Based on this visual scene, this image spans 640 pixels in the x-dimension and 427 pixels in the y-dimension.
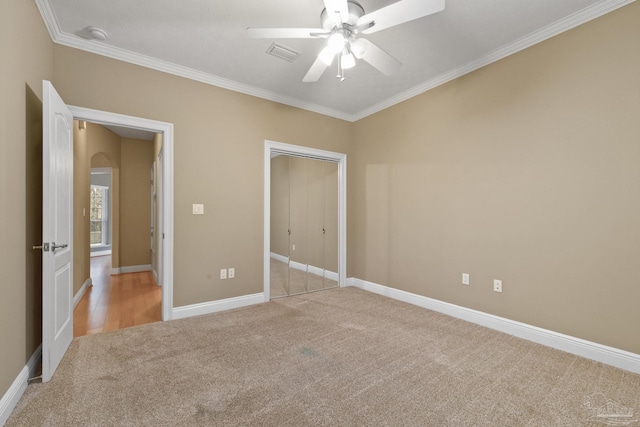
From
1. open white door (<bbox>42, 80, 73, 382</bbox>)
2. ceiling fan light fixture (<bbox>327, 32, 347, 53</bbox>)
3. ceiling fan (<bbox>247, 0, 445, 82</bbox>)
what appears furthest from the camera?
ceiling fan light fixture (<bbox>327, 32, 347, 53</bbox>)

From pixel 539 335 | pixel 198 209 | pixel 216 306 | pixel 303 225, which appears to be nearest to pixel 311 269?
pixel 303 225

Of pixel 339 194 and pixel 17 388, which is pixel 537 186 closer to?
pixel 339 194

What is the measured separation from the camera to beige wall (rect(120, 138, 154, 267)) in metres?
5.75

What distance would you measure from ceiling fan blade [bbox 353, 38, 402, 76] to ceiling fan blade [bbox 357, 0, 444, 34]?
0.17 m

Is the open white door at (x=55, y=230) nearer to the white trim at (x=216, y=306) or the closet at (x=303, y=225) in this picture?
the white trim at (x=216, y=306)

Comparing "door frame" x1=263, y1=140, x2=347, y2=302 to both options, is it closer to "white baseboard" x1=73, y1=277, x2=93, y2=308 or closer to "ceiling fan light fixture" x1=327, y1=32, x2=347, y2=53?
"ceiling fan light fixture" x1=327, y1=32, x2=347, y2=53

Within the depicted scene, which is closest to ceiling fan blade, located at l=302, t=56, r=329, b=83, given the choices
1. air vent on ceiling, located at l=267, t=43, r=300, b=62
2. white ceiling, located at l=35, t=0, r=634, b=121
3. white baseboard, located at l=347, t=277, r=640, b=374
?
white ceiling, located at l=35, t=0, r=634, b=121

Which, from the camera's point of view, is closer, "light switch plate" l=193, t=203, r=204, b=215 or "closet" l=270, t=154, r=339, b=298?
→ "light switch plate" l=193, t=203, r=204, b=215

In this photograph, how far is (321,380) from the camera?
1981 mm

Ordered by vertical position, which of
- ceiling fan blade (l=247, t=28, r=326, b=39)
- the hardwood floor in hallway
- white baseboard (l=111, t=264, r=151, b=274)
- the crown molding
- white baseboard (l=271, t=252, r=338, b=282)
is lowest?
the hardwood floor in hallway

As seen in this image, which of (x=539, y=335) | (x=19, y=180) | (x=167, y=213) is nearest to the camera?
(x=19, y=180)

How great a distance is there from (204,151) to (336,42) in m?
1.97

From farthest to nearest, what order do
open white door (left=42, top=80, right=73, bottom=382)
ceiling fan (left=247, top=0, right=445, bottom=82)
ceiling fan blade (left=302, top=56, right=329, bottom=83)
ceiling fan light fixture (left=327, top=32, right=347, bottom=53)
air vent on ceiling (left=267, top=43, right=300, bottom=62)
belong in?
air vent on ceiling (left=267, top=43, right=300, bottom=62) → ceiling fan blade (left=302, top=56, right=329, bottom=83) → ceiling fan light fixture (left=327, top=32, right=347, bottom=53) → open white door (left=42, top=80, right=73, bottom=382) → ceiling fan (left=247, top=0, right=445, bottom=82)

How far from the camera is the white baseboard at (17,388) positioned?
157 cm
